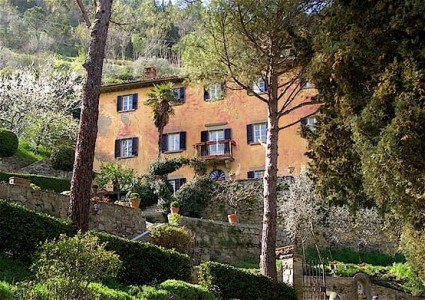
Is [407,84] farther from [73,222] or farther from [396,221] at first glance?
[73,222]

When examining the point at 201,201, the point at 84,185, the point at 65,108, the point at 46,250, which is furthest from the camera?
the point at 65,108

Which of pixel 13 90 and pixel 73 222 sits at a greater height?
pixel 13 90

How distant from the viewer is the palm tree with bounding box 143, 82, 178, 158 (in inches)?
1150

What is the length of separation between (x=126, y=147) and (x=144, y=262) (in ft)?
68.6

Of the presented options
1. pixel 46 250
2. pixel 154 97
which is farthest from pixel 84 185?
pixel 154 97

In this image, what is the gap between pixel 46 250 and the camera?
786 centimetres

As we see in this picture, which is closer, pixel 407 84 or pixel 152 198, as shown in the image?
pixel 407 84

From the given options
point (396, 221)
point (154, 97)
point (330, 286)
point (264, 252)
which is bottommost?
point (330, 286)

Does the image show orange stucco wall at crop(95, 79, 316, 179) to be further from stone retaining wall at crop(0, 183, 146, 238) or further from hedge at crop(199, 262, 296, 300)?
hedge at crop(199, 262, 296, 300)

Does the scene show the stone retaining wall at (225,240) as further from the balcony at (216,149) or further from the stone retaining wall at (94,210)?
the balcony at (216,149)

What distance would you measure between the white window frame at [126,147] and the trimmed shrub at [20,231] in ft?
70.1

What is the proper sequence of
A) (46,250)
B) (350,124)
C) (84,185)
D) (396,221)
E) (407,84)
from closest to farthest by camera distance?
(46,250)
(407,84)
(350,124)
(396,221)
(84,185)

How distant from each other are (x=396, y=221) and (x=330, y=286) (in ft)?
20.0

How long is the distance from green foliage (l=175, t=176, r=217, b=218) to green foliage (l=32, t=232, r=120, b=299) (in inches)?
620
